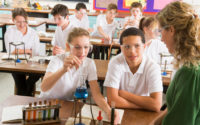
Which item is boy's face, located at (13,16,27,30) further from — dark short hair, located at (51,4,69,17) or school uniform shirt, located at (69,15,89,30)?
school uniform shirt, located at (69,15,89,30)

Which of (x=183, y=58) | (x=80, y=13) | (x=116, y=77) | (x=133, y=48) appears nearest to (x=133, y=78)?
(x=116, y=77)

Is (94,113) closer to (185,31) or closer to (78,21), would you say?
(185,31)

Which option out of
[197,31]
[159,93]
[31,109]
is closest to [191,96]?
[197,31]

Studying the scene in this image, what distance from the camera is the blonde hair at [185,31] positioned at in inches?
43.5

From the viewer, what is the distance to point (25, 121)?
141 centimetres

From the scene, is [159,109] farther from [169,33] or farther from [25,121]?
[25,121]

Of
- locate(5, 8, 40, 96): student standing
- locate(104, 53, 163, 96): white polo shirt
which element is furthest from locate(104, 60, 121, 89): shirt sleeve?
locate(5, 8, 40, 96): student standing

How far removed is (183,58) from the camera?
3.71ft

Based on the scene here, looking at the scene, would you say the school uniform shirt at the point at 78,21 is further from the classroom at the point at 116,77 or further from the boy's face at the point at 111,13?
the classroom at the point at 116,77

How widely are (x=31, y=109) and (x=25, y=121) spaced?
0.09 m

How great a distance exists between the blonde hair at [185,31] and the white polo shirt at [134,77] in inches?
28.8

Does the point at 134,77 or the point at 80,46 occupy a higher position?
the point at 80,46

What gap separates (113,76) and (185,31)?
846mm

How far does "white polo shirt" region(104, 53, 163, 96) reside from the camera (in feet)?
6.07
